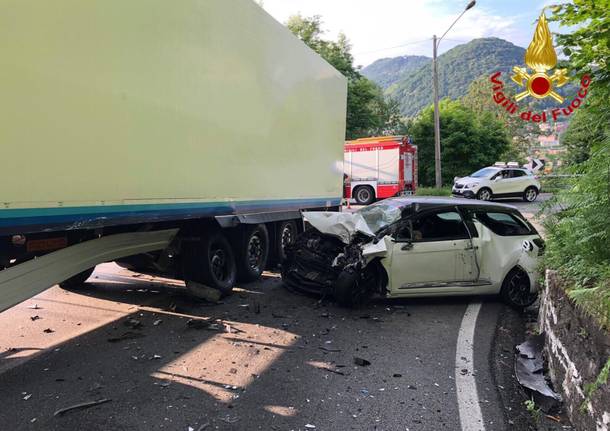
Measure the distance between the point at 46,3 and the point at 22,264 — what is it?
2.06 meters

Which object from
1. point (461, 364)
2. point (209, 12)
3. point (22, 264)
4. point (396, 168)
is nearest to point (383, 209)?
point (461, 364)

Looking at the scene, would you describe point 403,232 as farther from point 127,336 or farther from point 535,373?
point 127,336

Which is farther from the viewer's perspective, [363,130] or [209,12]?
[363,130]

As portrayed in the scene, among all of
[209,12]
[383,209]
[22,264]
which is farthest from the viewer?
[383,209]

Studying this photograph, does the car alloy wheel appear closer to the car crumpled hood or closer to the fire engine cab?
the car crumpled hood

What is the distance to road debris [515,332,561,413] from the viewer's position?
353cm

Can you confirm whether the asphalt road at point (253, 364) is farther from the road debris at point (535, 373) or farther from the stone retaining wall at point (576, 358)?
the stone retaining wall at point (576, 358)

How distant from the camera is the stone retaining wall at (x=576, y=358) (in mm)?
2795

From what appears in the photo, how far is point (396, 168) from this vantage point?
21688 millimetres

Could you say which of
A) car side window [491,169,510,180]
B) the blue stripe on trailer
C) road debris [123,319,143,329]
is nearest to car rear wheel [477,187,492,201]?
car side window [491,169,510,180]

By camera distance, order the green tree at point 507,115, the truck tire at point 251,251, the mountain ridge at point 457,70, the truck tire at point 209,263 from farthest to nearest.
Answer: the mountain ridge at point 457,70 < the green tree at point 507,115 < the truck tire at point 251,251 < the truck tire at point 209,263

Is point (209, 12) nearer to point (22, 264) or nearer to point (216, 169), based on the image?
point (216, 169)

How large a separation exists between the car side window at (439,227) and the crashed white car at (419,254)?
13 millimetres

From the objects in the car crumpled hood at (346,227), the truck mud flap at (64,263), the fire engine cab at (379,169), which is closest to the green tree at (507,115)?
the fire engine cab at (379,169)
